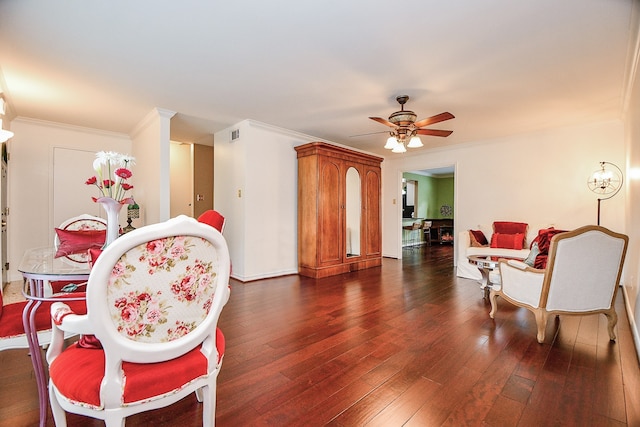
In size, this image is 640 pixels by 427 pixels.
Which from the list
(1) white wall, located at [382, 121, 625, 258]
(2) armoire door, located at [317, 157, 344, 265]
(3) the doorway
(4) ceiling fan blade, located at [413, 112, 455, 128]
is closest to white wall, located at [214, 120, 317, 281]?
(2) armoire door, located at [317, 157, 344, 265]

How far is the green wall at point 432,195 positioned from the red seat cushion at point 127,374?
9.61 meters

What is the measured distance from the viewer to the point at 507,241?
484cm

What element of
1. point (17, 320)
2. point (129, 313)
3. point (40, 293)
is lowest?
point (17, 320)

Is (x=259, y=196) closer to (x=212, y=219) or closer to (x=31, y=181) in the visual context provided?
(x=212, y=219)

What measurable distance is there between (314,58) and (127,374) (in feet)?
8.52

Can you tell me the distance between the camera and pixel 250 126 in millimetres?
4473

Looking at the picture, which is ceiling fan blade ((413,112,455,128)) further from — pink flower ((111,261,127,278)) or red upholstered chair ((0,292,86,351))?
red upholstered chair ((0,292,86,351))

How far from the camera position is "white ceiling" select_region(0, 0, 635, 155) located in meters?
2.00

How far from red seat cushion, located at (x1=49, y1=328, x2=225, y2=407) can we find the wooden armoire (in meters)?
3.60

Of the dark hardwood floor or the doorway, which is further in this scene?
the doorway

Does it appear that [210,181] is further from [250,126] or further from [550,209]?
[550,209]

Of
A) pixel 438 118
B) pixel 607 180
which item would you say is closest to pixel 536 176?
pixel 607 180

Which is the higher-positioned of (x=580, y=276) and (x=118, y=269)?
(x=118, y=269)

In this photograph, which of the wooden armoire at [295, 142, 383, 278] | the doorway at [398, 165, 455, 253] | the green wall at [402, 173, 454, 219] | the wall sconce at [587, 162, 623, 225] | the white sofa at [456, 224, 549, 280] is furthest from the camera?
the green wall at [402, 173, 454, 219]
